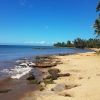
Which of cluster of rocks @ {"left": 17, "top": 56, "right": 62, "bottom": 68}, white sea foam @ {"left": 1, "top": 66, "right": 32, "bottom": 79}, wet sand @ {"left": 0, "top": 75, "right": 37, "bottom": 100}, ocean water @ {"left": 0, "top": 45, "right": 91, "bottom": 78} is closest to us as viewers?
wet sand @ {"left": 0, "top": 75, "right": 37, "bottom": 100}

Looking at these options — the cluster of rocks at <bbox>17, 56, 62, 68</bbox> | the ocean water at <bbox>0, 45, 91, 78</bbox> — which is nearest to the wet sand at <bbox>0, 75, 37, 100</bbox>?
the ocean water at <bbox>0, 45, 91, 78</bbox>

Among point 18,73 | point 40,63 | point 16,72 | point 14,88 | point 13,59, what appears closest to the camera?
point 14,88

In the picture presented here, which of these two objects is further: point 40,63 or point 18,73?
point 40,63

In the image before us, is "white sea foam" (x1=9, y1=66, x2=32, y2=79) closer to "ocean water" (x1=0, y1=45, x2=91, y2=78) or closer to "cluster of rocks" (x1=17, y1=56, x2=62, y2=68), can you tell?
"ocean water" (x1=0, y1=45, x2=91, y2=78)

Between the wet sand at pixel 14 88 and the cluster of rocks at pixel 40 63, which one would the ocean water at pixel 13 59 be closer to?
the cluster of rocks at pixel 40 63

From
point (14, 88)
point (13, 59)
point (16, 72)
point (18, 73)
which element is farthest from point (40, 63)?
point (14, 88)

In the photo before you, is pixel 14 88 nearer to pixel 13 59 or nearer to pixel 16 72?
pixel 16 72

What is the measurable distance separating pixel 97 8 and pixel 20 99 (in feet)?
155

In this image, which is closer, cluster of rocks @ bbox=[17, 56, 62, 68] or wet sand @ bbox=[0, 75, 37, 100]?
wet sand @ bbox=[0, 75, 37, 100]

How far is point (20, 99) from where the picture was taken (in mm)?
15391

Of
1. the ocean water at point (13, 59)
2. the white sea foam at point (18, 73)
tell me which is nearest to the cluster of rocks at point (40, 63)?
the ocean water at point (13, 59)

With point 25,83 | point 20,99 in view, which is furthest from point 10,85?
point 20,99

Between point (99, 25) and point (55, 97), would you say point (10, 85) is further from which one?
point (99, 25)

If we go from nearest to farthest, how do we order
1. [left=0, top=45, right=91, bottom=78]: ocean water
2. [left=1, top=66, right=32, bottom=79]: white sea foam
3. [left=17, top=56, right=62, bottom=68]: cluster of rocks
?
[left=1, top=66, right=32, bottom=79]: white sea foam < [left=0, top=45, right=91, bottom=78]: ocean water < [left=17, top=56, right=62, bottom=68]: cluster of rocks
